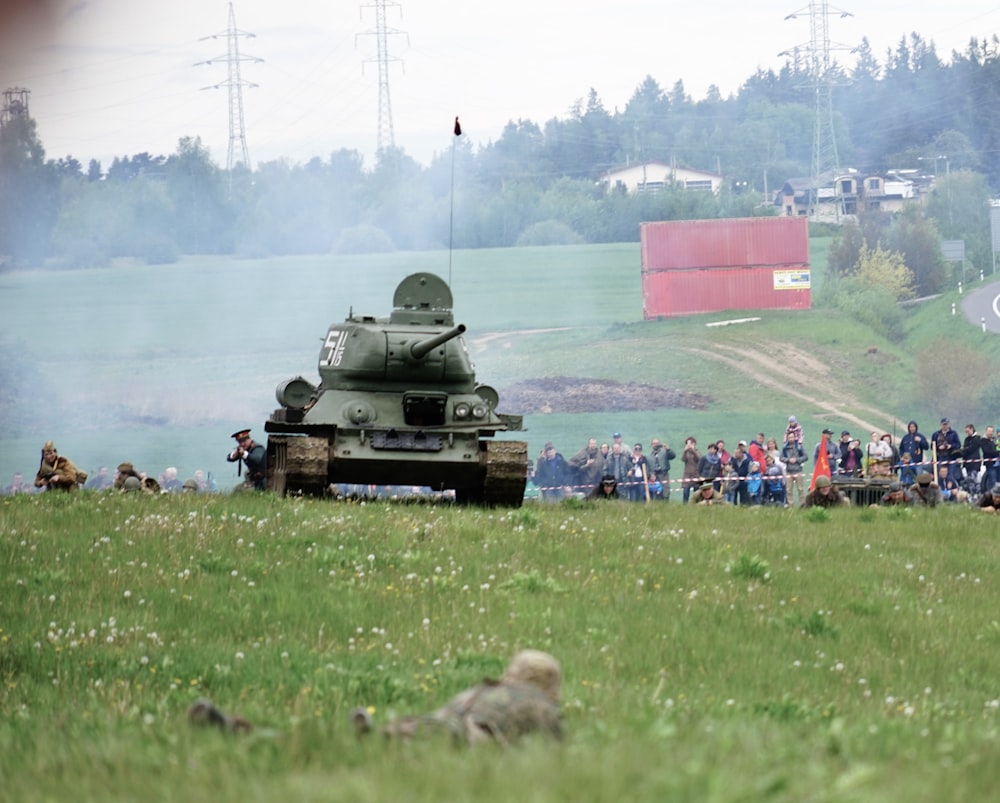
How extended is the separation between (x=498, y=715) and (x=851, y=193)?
80164mm

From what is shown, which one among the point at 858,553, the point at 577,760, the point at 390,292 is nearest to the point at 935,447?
the point at 858,553

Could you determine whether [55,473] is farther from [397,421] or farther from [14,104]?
[14,104]

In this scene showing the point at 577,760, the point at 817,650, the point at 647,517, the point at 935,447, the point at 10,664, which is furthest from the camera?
the point at 935,447

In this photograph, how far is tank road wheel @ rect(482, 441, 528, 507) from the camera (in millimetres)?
25078

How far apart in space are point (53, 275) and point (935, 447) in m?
50.5

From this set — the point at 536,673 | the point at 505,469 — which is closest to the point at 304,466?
the point at 505,469

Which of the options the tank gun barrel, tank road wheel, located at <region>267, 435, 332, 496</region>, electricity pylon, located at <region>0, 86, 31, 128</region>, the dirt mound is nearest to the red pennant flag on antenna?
the tank gun barrel

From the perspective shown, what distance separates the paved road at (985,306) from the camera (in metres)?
73.5

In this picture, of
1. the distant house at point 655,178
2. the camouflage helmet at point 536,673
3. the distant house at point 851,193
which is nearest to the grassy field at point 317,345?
the distant house at point 851,193

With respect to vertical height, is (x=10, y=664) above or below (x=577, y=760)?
below

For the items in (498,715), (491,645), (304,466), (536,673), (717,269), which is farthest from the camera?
(717,269)

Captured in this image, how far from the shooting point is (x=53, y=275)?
77750 mm

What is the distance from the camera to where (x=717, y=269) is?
7531cm

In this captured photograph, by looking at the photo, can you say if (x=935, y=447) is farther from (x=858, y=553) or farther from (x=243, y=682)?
(x=243, y=682)
